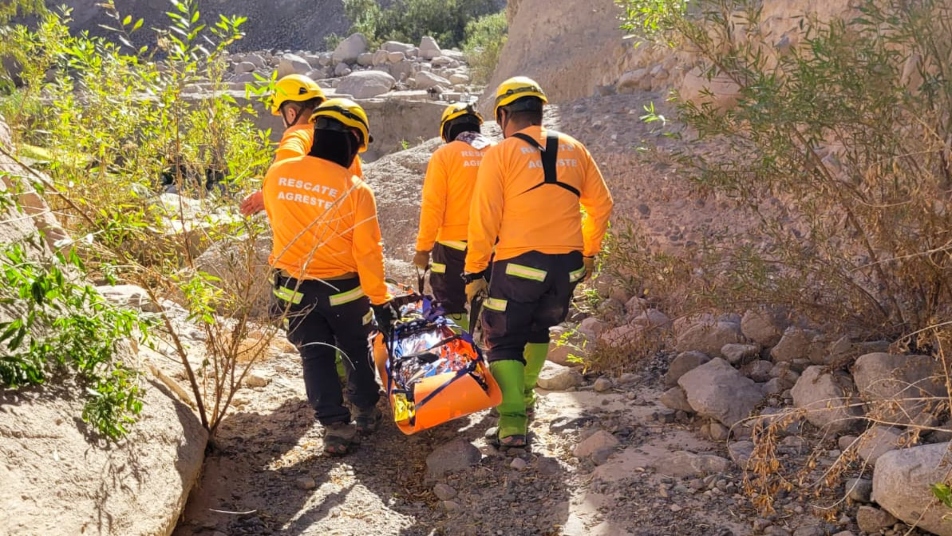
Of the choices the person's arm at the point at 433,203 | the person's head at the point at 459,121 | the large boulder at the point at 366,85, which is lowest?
the large boulder at the point at 366,85

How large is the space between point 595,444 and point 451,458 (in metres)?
0.70

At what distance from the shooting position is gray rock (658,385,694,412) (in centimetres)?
453

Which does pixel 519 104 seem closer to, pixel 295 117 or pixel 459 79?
pixel 295 117

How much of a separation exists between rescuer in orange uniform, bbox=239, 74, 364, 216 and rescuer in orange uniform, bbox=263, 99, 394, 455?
1.13 ft

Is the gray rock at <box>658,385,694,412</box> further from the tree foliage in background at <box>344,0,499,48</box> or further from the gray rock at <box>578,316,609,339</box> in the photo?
the tree foliage in background at <box>344,0,499,48</box>

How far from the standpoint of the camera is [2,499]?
8.04 feet

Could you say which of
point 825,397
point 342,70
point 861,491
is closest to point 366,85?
point 342,70

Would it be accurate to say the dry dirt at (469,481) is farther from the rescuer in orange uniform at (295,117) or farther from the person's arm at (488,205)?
the rescuer in orange uniform at (295,117)

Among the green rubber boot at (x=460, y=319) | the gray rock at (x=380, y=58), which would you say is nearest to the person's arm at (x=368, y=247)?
the green rubber boot at (x=460, y=319)

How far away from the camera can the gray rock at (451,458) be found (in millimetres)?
4207

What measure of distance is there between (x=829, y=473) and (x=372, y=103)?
12.8 meters

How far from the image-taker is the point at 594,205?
4473mm

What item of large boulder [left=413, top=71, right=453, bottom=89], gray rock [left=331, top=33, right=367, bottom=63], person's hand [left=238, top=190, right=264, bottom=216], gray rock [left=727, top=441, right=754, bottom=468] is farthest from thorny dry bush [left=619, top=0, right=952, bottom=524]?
gray rock [left=331, top=33, right=367, bottom=63]

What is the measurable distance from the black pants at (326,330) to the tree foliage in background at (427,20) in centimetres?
2276
